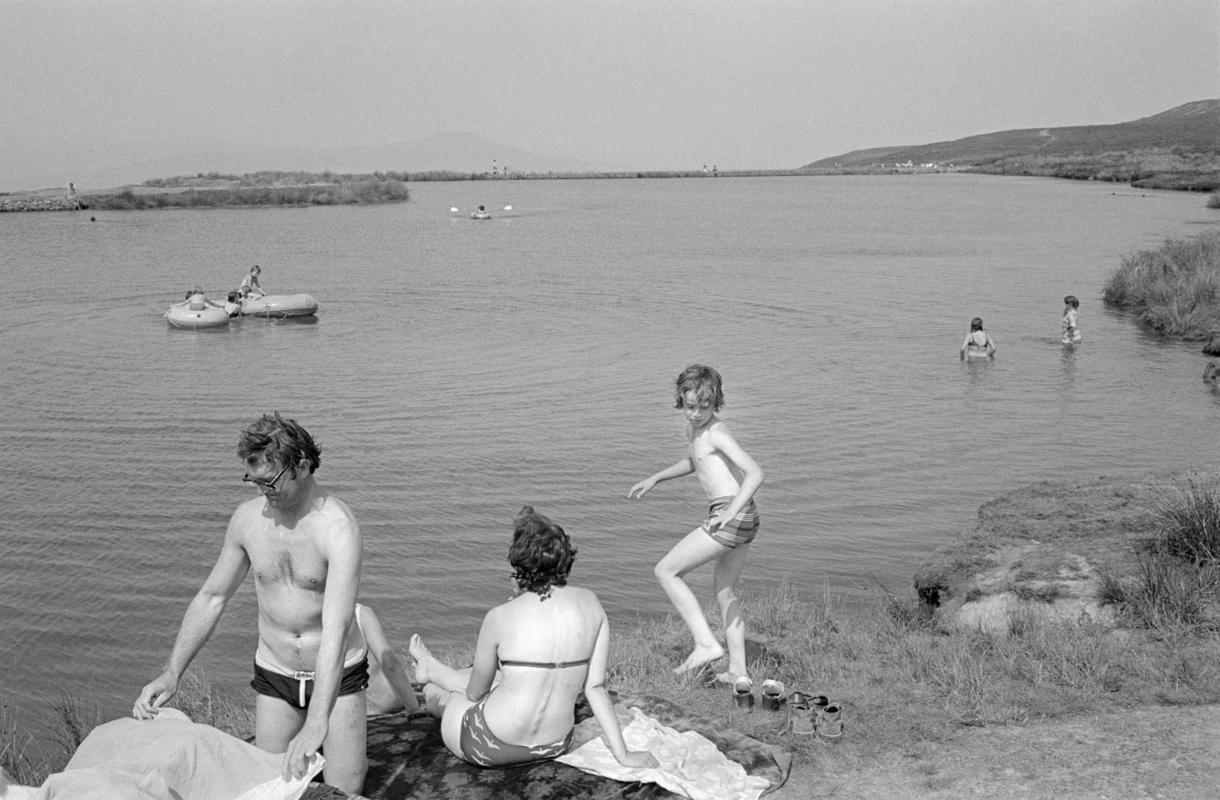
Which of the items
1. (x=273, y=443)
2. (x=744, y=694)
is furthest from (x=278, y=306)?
(x=273, y=443)

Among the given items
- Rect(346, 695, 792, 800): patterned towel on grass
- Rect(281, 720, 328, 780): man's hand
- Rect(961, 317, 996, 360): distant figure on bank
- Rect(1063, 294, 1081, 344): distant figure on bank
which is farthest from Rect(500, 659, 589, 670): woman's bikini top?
Rect(1063, 294, 1081, 344): distant figure on bank

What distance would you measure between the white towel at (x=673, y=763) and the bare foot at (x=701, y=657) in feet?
2.98

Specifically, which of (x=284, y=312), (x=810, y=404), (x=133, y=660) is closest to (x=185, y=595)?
(x=133, y=660)

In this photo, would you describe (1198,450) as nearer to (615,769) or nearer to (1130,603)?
(1130,603)

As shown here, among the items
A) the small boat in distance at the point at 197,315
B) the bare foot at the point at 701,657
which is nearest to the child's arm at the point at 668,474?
the bare foot at the point at 701,657

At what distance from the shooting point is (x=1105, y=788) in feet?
17.7

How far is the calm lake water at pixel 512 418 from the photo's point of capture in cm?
1070

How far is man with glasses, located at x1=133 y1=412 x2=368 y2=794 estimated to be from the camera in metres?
4.90

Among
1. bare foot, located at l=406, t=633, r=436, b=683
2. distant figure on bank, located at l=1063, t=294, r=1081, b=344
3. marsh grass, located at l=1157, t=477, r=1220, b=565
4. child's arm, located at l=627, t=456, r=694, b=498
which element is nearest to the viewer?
bare foot, located at l=406, t=633, r=436, b=683

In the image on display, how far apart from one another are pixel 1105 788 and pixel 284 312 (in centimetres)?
2322

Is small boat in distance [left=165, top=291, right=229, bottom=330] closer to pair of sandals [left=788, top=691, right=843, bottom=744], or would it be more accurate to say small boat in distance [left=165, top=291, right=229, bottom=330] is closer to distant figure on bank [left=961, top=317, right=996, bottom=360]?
distant figure on bank [left=961, top=317, right=996, bottom=360]

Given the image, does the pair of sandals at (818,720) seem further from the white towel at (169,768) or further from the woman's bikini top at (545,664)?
the white towel at (169,768)

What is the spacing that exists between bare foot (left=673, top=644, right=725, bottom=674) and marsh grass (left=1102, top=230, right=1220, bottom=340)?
19.5 metres

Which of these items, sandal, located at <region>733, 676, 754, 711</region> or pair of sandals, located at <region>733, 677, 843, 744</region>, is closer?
pair of sandals, located at <region>733, 677, 843, 744</region>
